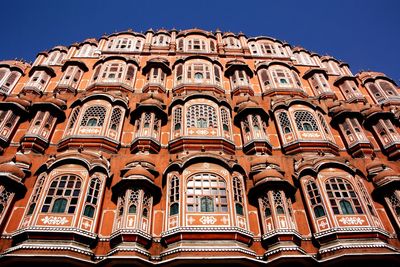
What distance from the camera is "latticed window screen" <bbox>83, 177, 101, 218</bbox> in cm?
1619

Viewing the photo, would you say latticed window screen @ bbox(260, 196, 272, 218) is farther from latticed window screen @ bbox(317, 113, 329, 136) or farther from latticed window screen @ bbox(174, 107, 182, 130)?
latticed window screen @ bbox(317, 113, 329, 136)

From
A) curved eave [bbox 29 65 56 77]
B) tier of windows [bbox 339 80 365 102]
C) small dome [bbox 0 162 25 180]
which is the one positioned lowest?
small dome [bbox 0 162 25 180]

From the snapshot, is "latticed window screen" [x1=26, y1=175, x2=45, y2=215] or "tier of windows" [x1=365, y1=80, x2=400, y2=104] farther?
"tier of windows" [x1=365, y1=80, x2=400, y2=104]

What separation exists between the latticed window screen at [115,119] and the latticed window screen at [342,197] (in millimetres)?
11827

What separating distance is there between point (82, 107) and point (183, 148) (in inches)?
271

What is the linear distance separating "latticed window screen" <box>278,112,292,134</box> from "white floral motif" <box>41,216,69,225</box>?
1289 centimetres

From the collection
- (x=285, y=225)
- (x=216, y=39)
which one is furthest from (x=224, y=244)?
(x=216, y=39)

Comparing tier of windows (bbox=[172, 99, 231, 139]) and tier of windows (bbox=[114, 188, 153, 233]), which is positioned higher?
tier of windows (bbox=[172, 99, 231, 139])

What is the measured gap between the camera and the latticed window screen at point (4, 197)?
53.2ft

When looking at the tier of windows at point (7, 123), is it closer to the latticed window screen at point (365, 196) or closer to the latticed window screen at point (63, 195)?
the latticed window screen at point (63, 195)

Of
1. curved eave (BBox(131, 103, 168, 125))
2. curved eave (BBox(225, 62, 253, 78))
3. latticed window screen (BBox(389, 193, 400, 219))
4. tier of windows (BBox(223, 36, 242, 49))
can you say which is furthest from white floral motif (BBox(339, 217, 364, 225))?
tier of windows (BBox(223, 36, 242, 49))

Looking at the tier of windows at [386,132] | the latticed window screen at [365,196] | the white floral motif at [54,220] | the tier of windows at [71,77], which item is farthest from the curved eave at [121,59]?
the latticed window screen at [365,196]

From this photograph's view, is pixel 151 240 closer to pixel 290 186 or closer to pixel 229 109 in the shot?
pixel 290 186

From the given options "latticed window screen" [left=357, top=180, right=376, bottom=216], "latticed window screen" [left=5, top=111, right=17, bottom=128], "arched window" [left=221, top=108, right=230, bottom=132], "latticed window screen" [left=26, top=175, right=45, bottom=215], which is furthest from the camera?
"arched window" [left=221, top=108, right=230, bottom=132]
